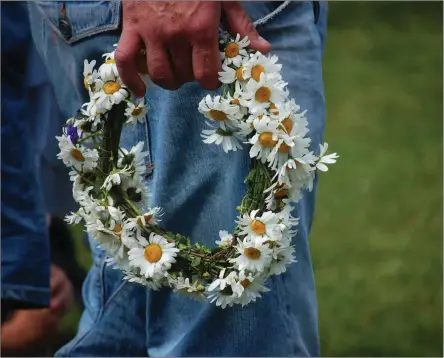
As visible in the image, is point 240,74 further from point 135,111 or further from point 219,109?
point 135,111

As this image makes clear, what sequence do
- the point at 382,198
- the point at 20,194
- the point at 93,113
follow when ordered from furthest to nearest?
the point at 382,198 → the point at 20,194 → the point at 93,113

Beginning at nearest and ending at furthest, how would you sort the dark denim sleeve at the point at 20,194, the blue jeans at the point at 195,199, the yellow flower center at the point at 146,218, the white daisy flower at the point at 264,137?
the white daisy flower at the point at 264,137, the yellow flower center at the point at 146,218, the blue jeans at the point at 195,199, the dark denim sleeve at the point at 20,194

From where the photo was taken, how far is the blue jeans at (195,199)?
5.72 feet

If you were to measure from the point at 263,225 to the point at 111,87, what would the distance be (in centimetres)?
36

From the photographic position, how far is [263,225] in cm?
157

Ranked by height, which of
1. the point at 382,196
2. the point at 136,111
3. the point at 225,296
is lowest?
the point at 382,196

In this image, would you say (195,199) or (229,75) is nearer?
(229,75)

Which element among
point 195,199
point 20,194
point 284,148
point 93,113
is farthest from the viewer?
point 20,194

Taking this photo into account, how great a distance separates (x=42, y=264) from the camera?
8.21ft

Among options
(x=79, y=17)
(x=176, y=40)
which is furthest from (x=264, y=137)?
(x=79, y=17)

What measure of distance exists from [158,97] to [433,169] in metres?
2.63

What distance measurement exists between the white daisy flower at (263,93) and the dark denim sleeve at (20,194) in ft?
3.41

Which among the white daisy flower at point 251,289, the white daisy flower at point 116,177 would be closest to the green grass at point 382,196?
the white daisy flower at point 251,289

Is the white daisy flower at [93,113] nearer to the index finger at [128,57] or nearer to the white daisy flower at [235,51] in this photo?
the index finger at [128,57]
